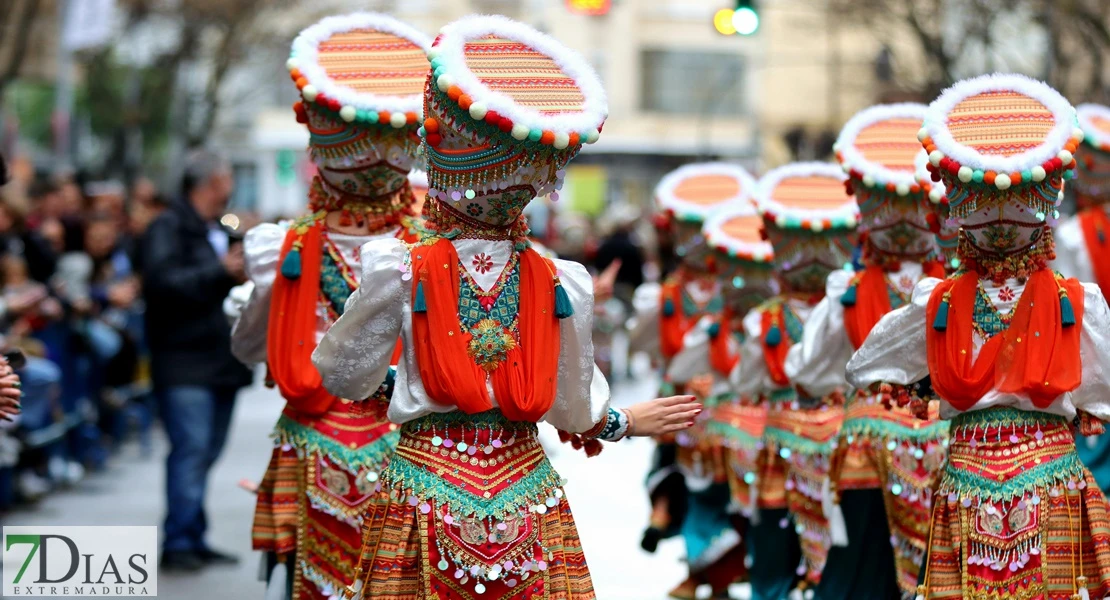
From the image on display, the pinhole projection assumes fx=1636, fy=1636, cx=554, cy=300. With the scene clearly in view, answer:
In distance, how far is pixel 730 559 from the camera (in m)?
8.43

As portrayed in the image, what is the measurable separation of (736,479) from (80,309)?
5.22m

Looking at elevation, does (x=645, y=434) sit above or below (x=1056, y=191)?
below

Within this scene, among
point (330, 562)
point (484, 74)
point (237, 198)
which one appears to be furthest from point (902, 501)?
point (237, 198)

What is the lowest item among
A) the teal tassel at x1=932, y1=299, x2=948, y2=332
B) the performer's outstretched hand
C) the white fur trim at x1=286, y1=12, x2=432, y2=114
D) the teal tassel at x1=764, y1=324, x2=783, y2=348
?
the teal tassel at x1=764, y1=324, x2=783, y2=348

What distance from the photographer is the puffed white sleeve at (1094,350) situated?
5.00m

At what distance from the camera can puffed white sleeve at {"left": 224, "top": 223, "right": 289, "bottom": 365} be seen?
5.89 m

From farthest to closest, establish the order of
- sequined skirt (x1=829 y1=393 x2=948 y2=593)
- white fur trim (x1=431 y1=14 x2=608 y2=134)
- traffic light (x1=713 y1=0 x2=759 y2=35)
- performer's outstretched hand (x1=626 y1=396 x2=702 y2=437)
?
traffic light (x1=713 y1=0 x2=759 y2=35), sequined skirt (x1=829 y1=393 x2=948 y2=593), performer's outstretched hand (x1=626 y1=396 x2=702 y2=437), white fur trim (x1=431 y1=14 x2=608 y2=134)

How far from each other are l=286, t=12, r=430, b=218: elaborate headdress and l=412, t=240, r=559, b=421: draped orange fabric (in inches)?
52.3

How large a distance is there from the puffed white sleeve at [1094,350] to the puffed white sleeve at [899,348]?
49 centimetres

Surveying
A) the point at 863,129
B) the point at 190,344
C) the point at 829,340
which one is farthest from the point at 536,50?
the point at 190,344

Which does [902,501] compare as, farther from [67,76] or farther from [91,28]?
[67,76]

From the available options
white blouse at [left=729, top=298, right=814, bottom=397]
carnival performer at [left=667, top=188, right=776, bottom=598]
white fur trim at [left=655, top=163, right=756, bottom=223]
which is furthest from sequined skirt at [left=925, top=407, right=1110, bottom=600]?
white fur trim at [left=655, top=163, right=756, bottom=223]

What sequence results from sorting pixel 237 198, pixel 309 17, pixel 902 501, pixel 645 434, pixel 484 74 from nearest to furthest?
pixel 484 74 → pixel 645 434 → pixel 902 501 → pixel 309 17 → pixel 237 198

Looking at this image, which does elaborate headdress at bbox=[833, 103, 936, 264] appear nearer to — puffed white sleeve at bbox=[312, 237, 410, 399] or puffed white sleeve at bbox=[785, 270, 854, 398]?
puffed white sleeve at bbox=[785, 270, 854, 398]
